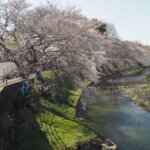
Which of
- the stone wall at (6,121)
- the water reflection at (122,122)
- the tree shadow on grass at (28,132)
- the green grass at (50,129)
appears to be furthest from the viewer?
the water reflection at (122,122)

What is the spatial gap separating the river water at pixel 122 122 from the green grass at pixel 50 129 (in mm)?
2467

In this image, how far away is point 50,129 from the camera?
16.4 metres

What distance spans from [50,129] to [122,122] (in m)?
8.43

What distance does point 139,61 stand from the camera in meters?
72.9

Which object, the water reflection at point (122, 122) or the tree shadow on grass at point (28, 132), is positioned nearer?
the tree shadow on grass at point (28, 132)

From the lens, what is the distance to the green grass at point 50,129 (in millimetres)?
14545

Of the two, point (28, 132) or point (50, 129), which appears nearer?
point (28, 132)

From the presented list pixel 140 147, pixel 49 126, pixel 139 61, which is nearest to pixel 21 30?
pixel 49 126

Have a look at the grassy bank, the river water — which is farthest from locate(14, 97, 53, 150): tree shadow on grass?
the grassy bank

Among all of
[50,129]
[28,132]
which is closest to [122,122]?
[50,129]

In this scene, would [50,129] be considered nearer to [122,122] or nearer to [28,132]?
[28,132]

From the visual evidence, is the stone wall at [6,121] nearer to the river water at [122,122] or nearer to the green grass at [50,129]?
the green grass at [50,129]

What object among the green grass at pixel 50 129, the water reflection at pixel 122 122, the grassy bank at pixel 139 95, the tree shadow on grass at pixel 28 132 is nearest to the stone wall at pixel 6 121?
the tree shadow on grass at pixel 28 132

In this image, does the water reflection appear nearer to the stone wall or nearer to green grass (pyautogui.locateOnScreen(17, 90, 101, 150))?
green grass (pyautogui.locateOnScreen(17, 90, 101, 150))
